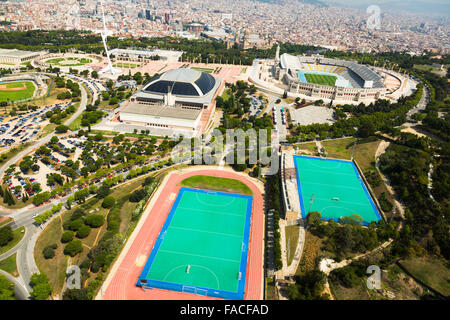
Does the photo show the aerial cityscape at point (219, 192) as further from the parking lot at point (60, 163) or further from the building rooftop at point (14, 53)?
the building rooftop at point (14, 53)

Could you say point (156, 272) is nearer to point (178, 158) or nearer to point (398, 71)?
point (178, 158)

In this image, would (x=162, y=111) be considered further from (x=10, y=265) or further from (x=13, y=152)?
(x=10, y=265)

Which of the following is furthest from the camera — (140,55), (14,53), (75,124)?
(140,55)

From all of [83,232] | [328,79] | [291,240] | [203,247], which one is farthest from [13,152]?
[328,79]

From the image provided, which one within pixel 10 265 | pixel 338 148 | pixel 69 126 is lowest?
pixel 10 265

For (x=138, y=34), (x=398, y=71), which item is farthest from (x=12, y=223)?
(x=138, y=34)

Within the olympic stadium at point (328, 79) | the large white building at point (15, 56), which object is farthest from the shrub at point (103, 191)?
the large white building at point (15, 56)
